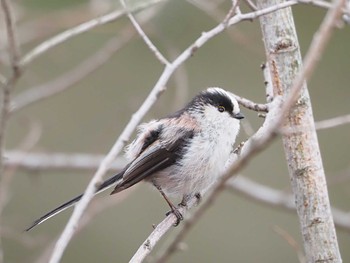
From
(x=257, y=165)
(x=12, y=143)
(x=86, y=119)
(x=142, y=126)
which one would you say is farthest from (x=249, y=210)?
(x=142, y=126)

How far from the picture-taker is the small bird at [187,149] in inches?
125

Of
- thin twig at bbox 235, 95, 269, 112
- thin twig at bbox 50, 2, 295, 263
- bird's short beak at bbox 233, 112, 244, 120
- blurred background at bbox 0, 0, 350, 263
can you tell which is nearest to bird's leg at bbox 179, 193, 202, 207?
bird's short beak at bbox 233, 112, 244, 120

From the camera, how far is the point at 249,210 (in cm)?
666

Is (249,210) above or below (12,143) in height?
below

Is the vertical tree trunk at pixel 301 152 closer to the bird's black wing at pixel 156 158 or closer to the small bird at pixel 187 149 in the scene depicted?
the small bird at pixel 187 149

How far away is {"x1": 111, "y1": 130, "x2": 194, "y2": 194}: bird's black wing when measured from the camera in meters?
3.13

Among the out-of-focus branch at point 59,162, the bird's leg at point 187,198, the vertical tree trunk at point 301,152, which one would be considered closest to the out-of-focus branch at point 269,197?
the out-of-focus branch at point 59,162

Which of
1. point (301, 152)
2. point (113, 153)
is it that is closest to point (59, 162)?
point (301, 152)

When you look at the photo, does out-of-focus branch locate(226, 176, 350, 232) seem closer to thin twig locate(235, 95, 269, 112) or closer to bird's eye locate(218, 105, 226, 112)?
bird's eye locate(218, 105, 226, 112)

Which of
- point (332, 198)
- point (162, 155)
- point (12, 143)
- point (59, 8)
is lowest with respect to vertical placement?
point (162, 155)

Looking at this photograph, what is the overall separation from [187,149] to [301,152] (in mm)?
713

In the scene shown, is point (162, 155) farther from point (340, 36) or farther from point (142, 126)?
point (340, 36)

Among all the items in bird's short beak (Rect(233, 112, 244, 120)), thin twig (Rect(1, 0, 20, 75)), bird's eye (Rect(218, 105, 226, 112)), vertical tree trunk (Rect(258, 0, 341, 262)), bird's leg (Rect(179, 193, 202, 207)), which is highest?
thin twig (Rect(1, 0, 20, 75))

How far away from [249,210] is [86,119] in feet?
5.56
